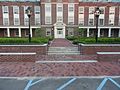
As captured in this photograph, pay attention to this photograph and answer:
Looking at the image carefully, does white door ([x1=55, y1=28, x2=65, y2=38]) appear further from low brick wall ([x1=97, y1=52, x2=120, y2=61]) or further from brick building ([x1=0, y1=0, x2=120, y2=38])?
low brick wall ([x1=97, y1=52, x2=120, y2=61])

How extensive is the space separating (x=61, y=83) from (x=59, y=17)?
33.2 meters

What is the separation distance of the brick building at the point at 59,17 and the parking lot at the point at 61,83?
103ft

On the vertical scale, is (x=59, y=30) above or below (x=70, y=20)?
below

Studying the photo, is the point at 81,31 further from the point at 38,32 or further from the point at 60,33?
the point at 38,32

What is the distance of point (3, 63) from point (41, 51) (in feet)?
13.4

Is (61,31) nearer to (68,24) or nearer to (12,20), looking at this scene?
(68,24)

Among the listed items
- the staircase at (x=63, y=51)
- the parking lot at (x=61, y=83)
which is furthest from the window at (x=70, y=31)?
the parking lot at (x=61, y=83)

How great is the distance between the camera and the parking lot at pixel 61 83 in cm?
641

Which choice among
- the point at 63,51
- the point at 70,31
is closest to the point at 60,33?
the point at 70,31

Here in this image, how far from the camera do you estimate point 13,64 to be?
1033 centimetres

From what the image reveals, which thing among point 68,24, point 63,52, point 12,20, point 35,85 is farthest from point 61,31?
point 35,85

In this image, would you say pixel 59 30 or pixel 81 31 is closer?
pixel 59 30

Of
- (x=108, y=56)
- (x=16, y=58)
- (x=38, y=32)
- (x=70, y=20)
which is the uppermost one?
(x=70, y=20)

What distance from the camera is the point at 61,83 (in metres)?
6.98
